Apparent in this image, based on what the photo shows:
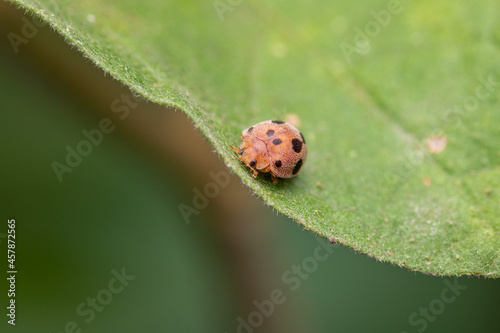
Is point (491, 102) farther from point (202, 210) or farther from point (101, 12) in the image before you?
point (101, 12)

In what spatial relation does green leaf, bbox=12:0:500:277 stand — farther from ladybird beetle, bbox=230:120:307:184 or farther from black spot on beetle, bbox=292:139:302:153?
black spot on beetle, bbox=292:139:302:153

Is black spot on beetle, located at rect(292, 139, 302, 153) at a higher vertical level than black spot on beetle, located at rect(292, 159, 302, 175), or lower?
higher

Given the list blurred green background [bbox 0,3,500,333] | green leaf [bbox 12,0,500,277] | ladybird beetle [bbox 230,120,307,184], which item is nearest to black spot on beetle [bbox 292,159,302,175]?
ladybird beetle [bbox 230,120,307,184]

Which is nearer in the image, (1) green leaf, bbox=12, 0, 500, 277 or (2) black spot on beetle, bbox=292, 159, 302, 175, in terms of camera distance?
(1) green leaf, bbox=12, 0, 500, 277

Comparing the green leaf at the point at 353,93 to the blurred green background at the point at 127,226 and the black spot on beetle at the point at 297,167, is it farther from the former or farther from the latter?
the blurred green background at the point at 127,226

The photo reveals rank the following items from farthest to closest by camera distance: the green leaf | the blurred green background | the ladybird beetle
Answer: the blurred green background → the ladybird beetle → the green leaf

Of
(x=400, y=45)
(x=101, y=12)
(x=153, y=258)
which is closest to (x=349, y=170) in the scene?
(x=400, y=45)

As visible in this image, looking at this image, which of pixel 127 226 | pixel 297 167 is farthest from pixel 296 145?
pixel 127 226

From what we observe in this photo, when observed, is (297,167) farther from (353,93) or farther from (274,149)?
(353,93)
